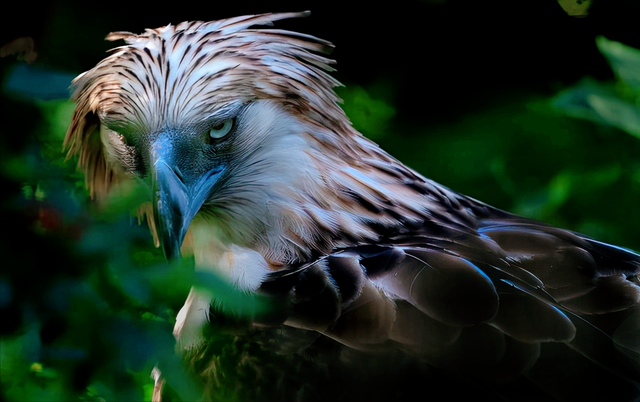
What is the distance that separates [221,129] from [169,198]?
0.69ft

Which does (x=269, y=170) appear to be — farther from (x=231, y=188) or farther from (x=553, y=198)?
(x=553, y=198)

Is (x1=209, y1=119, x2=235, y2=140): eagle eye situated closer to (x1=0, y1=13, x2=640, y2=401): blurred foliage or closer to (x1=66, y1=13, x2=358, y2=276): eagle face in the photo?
(x1=66, y1=13, x2=358, y2=276): eagle face

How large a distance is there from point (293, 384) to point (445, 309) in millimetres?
Answer: 307

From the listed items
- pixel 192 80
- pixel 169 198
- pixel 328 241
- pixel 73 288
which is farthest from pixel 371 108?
pixel 73 288

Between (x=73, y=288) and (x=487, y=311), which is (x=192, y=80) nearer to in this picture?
(x=73, y=288)

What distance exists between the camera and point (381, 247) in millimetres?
1323

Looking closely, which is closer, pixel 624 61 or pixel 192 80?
pixel 192 80

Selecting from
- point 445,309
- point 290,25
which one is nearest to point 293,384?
point 445,309

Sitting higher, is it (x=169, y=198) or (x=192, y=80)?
(x=192, y=80)

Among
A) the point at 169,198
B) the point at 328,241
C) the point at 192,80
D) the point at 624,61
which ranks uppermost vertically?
the point at 624,61

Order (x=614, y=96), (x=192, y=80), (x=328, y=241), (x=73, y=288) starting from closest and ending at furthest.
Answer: (x=73, y=288), (x=192, y=80), (x=328, y=241), (x=614, y=96)

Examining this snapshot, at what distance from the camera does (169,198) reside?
1.19 metres

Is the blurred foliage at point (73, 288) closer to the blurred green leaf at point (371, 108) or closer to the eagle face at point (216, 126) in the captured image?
the eagle face at point (216, 126)

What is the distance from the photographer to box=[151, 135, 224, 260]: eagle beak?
1176 millimetres
